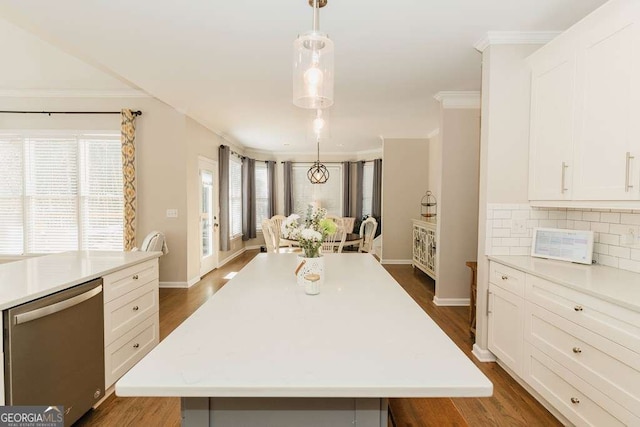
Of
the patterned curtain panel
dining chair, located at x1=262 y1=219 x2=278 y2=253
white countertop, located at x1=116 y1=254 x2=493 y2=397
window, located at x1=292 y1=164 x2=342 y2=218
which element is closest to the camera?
white countertop, located at x1=116 y1=254 x2=493 y2=397

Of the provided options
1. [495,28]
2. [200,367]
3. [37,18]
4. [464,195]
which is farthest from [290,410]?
[464,195]

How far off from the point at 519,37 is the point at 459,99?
1.38 m

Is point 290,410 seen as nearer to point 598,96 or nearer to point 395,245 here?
point 598,96

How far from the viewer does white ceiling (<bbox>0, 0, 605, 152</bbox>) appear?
7.33ft

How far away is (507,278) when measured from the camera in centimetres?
238

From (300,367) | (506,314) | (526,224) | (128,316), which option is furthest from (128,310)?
(526,224)

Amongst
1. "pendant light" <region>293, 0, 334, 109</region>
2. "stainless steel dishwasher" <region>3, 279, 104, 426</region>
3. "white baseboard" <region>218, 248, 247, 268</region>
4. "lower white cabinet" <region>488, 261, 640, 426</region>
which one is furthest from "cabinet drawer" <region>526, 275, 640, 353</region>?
"white baseboard" <region>218, 248, 247, 268</region>

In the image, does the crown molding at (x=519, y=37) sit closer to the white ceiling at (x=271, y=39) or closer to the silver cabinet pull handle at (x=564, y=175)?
the white ceiling at (x=271, y=39)

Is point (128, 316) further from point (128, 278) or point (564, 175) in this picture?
point (564, 175)

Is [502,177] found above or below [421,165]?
below

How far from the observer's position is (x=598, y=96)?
1932mm

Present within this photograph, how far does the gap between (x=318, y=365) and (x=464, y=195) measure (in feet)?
12.0

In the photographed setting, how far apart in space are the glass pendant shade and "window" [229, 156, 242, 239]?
19.5 ft

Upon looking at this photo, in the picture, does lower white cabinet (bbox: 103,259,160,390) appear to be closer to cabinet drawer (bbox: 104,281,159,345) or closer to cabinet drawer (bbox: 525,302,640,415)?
cabinet drawer (bbox: 104,281,159,345)
